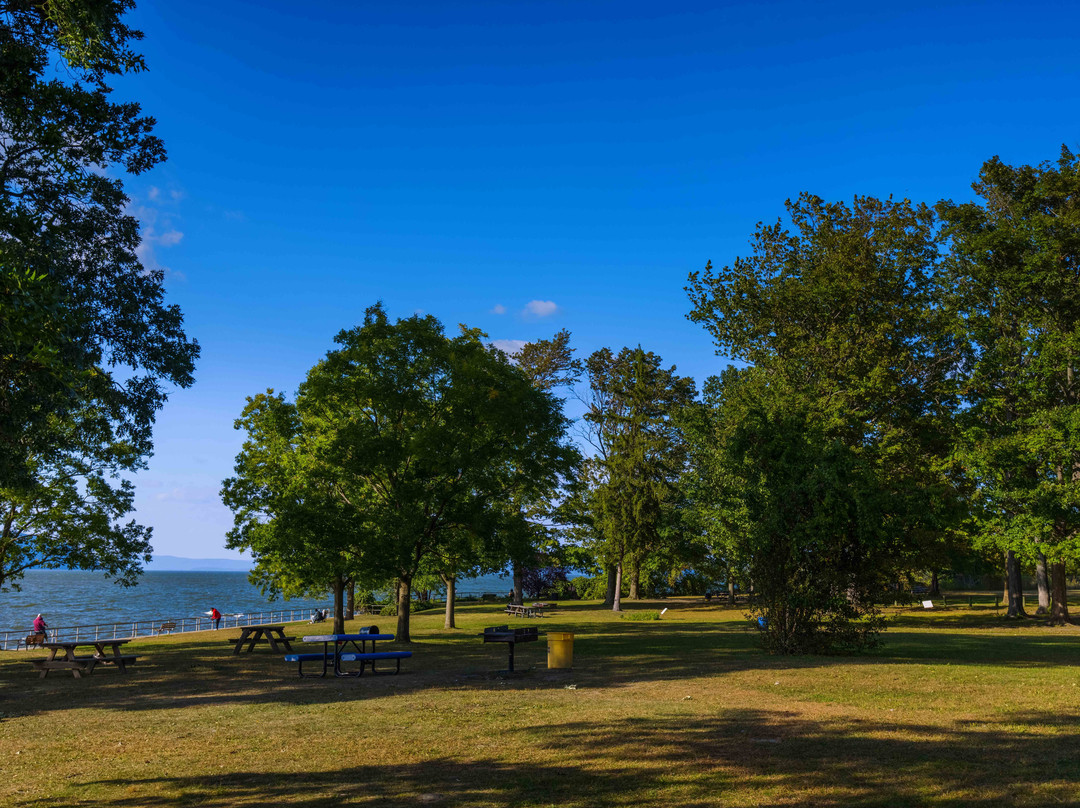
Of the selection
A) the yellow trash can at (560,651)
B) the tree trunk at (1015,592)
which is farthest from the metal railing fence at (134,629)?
the tree trunk at (1015,592)

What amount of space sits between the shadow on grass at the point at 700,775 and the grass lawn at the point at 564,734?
1.3 inches

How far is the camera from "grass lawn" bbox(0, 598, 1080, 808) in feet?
22.4

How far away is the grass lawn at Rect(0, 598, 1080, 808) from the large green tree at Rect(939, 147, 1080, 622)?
1233 cm

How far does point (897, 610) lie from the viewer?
129 feet

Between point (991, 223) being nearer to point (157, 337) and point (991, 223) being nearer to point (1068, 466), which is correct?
point (1068, 466)

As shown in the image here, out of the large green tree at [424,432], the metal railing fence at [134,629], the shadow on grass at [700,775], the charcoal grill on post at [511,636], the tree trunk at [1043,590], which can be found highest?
the large green tree at [424,432]

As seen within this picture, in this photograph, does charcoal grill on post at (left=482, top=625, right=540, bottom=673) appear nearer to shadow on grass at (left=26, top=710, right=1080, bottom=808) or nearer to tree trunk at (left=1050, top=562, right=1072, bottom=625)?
shadow on grass at (left=26, top=710, right=1080, bottom=808)

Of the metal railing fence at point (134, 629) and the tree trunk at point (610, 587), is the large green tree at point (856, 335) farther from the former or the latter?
the metal railing fence at point (134, 629)

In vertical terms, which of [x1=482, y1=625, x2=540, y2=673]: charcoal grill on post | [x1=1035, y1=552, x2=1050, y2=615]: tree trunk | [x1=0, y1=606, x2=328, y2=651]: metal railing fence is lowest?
[x1=0, y1=606, x2=328, y2=651]: metal railing fence

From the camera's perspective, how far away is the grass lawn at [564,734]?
6.82 metres

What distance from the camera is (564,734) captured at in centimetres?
928

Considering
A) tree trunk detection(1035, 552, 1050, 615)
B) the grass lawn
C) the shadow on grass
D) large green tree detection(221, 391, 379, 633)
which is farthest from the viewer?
tree trunk detection(1035, 552, 1050, 615)

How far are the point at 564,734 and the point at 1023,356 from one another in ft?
107

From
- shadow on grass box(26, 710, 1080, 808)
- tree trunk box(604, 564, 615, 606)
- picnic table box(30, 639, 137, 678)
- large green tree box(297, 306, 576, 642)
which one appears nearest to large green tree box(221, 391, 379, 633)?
large green tree box(297, 306, 576, 642)
